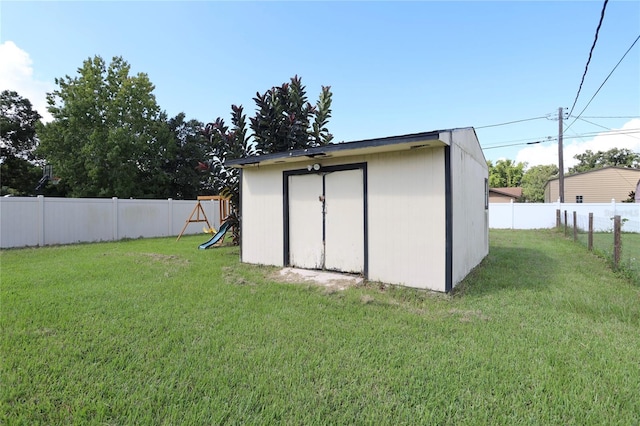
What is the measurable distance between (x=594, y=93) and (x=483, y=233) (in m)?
5.96

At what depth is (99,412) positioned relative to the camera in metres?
1.85

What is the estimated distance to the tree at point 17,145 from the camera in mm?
20203

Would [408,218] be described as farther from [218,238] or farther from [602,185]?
[602,185]

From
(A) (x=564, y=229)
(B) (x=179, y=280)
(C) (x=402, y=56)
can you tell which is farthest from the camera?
(A) (x=564, y=229)

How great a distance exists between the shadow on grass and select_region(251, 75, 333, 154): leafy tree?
17.7ft

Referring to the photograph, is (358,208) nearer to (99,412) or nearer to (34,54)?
(99,412)

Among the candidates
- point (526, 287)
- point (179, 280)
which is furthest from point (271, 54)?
point (526, 287)

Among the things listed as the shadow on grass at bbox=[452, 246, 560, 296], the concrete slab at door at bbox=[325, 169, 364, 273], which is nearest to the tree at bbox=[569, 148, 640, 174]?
the shadow on grass at bbox=[452, 246, 560, 296]

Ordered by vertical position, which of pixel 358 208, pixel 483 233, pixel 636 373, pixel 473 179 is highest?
pixel 473 179

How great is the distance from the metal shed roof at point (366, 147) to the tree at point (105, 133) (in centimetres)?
1604

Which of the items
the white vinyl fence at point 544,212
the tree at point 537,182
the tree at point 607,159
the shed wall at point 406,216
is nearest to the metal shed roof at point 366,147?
the shed wall at point 406,216

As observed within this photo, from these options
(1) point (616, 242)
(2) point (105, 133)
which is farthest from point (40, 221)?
(1) point (616, 242)

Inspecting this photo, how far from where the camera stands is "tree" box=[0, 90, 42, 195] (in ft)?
66.3

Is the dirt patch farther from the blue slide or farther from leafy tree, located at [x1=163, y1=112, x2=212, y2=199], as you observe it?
leafy tree, located at [x1=163, y1=112, x2=212, y2=199]
